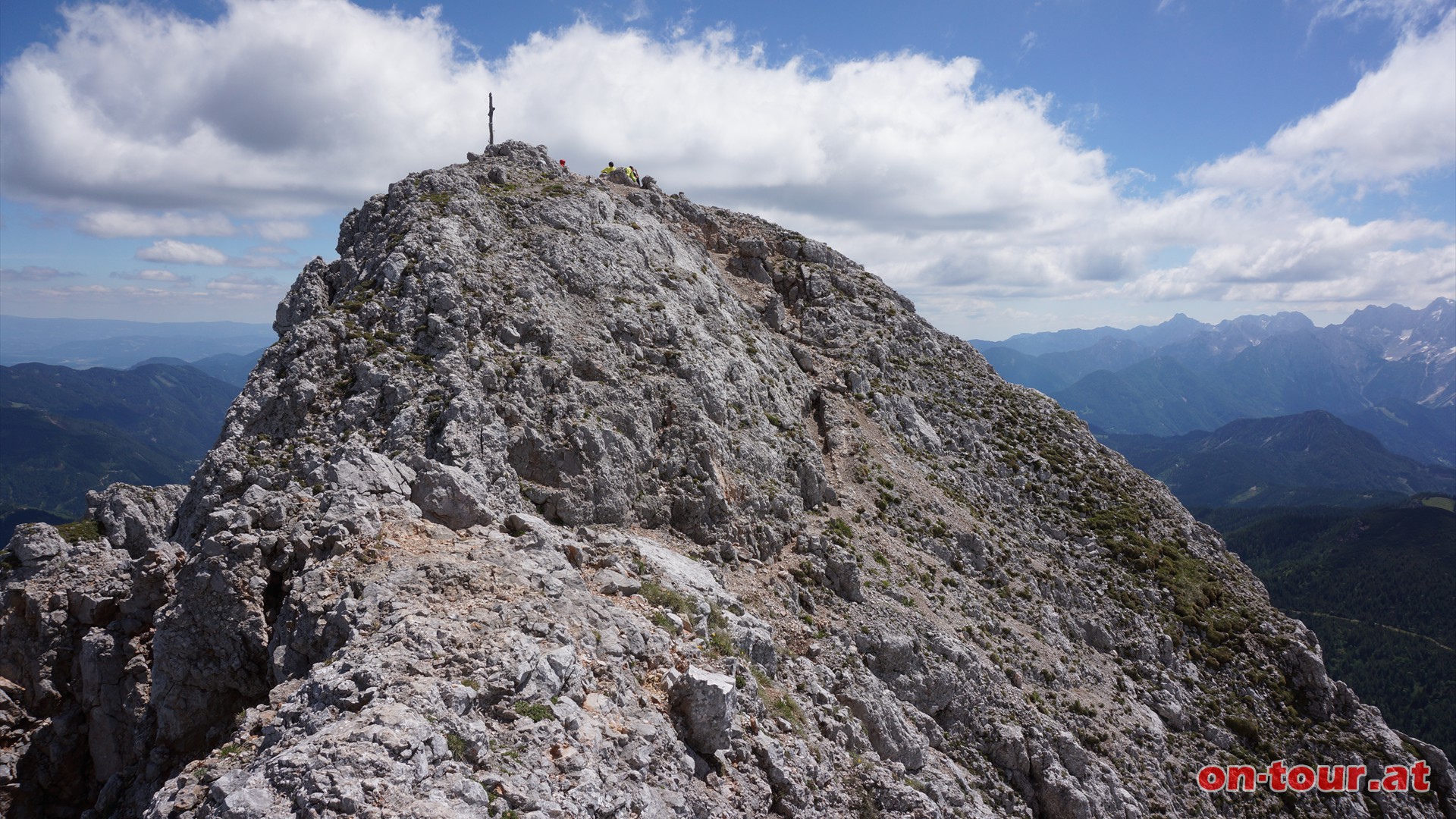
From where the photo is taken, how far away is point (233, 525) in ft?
63.5

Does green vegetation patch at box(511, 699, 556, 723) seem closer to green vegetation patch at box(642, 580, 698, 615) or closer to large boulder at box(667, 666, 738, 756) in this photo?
large boulder at box(667, 666, 738, 756)

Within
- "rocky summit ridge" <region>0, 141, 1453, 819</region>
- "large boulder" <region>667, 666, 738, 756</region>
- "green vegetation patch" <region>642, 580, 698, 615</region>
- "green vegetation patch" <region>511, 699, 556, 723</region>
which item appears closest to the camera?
"green vegetation patch" <region>511, 699, 556, 723</region>

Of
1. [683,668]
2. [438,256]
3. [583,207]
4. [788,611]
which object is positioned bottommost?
[788,611]

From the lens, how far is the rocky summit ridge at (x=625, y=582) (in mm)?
14695

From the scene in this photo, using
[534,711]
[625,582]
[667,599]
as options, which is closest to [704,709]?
[534,711]

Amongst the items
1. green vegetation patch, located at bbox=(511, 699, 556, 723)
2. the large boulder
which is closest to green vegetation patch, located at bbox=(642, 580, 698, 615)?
the large boulder

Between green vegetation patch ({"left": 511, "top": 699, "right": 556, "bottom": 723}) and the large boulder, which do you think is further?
the large boulder

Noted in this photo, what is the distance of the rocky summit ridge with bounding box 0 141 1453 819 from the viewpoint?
48.2 ft

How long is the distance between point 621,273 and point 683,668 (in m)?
26.3

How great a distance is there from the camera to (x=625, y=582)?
2209cm

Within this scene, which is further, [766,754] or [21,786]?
[21,786]

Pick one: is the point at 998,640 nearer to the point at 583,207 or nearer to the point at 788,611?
the point at 788,611

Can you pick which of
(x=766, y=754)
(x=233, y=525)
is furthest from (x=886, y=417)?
(x=233, y=525)

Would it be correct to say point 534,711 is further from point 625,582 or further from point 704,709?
point 625,582
